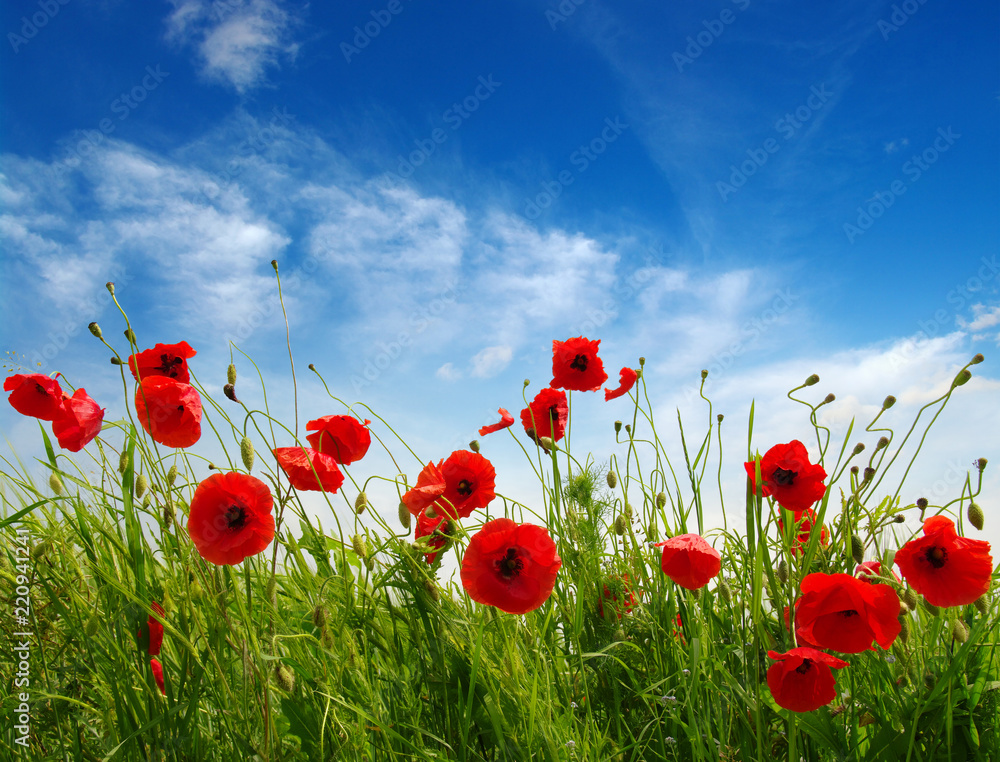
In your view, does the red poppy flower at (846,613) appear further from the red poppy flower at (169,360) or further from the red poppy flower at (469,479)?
the red poppy flower at (169,360)

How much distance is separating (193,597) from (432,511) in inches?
27.4

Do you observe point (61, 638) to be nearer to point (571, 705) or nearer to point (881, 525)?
point (571, 705)

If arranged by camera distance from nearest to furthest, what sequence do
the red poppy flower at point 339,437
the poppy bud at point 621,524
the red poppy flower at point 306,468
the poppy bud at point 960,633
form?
the poppy bud at point 960,633, the red poppy flower at point 306,468, the red poppy flower at point 339,437, the poppy bud at point 621,524

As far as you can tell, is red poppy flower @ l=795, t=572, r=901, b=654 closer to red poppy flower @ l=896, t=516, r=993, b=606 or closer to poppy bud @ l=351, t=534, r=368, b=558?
red poppy flower @ l=896, t=516, r=993, b=606

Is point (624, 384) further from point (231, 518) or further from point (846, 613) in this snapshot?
point (231, 518)

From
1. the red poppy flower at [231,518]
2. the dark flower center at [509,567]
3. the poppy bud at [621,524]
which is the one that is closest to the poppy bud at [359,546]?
the red poppy flower at [231,518]

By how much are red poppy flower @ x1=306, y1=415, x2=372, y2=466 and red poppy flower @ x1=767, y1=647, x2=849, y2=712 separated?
1.26 m

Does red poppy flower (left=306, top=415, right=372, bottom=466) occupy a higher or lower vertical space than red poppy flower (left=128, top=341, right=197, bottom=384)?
lower

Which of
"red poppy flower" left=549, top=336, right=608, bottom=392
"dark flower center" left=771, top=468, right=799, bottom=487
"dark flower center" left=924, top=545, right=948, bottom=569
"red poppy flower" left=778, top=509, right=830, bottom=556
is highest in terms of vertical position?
"red poppy flower" left=549, top=336, right=608, bottom=392

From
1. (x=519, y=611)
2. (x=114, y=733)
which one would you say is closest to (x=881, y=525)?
(x=519, y=611)

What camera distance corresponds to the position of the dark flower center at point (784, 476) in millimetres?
1776

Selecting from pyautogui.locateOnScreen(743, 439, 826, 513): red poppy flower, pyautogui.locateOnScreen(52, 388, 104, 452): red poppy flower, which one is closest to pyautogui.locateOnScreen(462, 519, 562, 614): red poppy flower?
pyautogui.locateOnScreen(743, 439, 826, 513): red poppy flower

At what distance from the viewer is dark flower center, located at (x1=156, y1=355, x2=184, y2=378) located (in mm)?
1957

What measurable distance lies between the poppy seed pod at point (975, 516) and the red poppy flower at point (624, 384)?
1.19 metres
